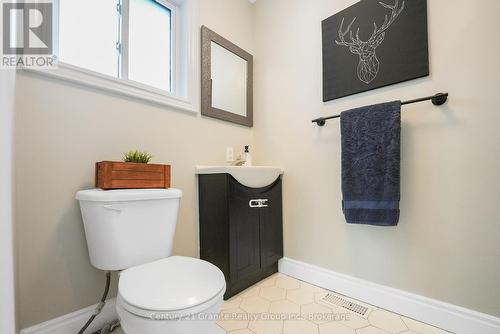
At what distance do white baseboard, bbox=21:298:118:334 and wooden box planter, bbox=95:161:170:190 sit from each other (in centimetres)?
60

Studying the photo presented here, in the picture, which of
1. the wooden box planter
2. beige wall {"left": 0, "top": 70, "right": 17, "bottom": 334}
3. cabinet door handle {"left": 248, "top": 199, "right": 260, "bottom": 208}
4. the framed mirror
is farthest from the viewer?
the framed mirror

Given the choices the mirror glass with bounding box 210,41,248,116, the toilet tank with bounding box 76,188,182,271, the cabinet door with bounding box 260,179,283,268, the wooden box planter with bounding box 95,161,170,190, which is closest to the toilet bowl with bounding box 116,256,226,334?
the toilet tank with bounding box 76,188,182,271

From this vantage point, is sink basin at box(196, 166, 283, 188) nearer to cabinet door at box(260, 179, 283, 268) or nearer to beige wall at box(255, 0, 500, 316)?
cabinet door at box(260, 179, 283, 268)

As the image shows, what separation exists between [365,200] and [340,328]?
66 cm

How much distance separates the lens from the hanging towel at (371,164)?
1.17m

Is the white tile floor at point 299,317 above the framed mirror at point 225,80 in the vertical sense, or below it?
below

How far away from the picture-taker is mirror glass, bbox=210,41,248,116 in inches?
67.0

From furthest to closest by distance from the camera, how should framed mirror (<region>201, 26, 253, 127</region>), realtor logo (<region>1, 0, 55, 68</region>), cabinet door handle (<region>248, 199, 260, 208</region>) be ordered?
framed mirror (<region>201, 26, 253, 127</region>) → cabinet door handle (<region>248, 199, 260, 208</region>) → realtor logo (<region>1, 0, 55, 68</region>)

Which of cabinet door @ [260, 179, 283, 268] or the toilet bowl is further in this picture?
cabinet door @ [260, 179, 283, 268]

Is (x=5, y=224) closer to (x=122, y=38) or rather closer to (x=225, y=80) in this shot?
(x=122, y=38)

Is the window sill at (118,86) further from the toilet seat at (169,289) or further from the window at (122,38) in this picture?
the toilet seat at (169,289)

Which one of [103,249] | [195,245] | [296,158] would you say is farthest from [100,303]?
[296,158]

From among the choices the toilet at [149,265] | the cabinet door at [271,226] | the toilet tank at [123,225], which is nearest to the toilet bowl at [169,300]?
the toilet at [149,265]

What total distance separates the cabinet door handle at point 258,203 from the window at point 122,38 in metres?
0.94
